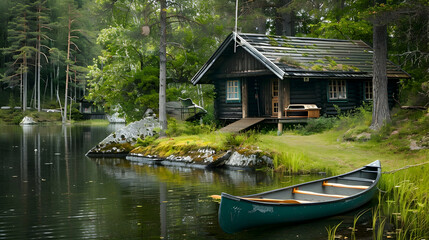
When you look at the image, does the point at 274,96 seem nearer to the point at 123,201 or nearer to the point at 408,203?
the point at 123,201

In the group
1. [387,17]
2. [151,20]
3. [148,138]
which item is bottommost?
[148,138]

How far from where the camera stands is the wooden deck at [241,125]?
24566 mm

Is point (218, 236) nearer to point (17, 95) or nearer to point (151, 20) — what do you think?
point (151, 20)

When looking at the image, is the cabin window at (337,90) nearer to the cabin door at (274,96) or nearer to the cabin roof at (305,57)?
the cabin roof at (305,57)

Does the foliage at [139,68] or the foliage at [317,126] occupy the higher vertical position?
the foliage at [139,68]

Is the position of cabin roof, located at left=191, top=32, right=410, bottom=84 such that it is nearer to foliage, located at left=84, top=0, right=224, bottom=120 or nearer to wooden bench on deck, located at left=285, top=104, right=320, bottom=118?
wooden bench on deck, located at left=285, top=104, right=320, bottom=118

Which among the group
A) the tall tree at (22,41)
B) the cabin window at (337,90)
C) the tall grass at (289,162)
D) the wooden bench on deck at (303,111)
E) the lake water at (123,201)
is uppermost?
the tall tree at (22,41)

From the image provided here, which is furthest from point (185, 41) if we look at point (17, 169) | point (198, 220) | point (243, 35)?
point (198, 220)

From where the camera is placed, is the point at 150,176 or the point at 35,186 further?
the point at 150,176

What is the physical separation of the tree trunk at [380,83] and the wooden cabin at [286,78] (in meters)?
4.54

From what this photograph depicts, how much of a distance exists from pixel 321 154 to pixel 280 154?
5.17 ft

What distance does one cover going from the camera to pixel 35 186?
50.5 ft

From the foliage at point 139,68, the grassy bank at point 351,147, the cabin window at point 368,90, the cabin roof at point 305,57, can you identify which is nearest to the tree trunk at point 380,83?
the grassy bank at point 351,147

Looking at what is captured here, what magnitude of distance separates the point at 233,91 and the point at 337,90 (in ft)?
19.4
